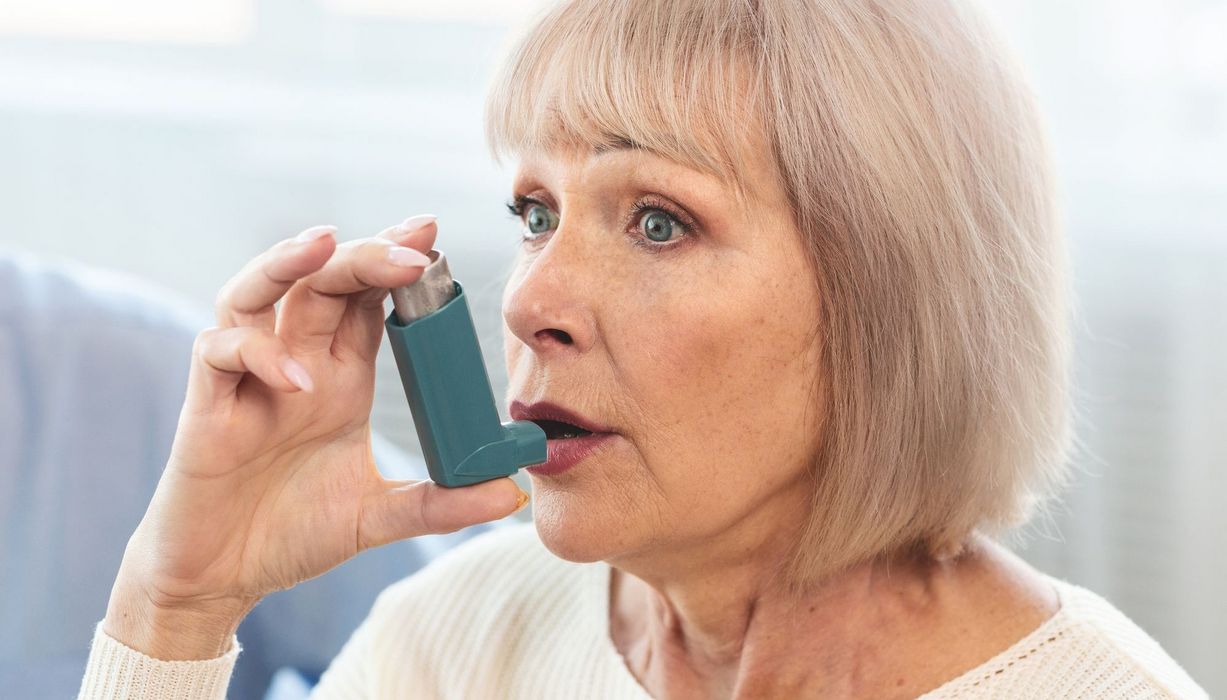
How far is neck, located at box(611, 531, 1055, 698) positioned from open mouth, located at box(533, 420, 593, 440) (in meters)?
0.16

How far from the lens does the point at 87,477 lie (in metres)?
1.68

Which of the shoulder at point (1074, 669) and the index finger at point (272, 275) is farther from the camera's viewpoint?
the shoulder at point (1074, 669)

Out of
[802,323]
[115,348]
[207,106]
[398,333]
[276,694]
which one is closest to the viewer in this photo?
[398,333]

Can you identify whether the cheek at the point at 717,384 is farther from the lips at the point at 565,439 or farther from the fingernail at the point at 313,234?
the fingernail at the point at 313,234

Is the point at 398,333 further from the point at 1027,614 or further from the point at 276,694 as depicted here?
the point at 276,694

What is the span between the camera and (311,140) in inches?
90.7

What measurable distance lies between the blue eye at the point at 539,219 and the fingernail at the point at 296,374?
1.04 feet

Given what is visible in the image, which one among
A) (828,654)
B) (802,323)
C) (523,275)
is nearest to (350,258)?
(523,275)

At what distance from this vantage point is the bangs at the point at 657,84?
1036 millimetres

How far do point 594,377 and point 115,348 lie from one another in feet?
3.23

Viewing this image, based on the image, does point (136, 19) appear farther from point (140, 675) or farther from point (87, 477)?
point (140, 675)

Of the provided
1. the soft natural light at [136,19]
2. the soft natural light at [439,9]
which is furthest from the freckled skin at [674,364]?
the soft natural light at [136,19]

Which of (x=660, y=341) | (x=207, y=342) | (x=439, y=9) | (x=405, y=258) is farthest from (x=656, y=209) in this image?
(x=439, y=9)

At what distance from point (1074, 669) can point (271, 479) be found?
751 mm
